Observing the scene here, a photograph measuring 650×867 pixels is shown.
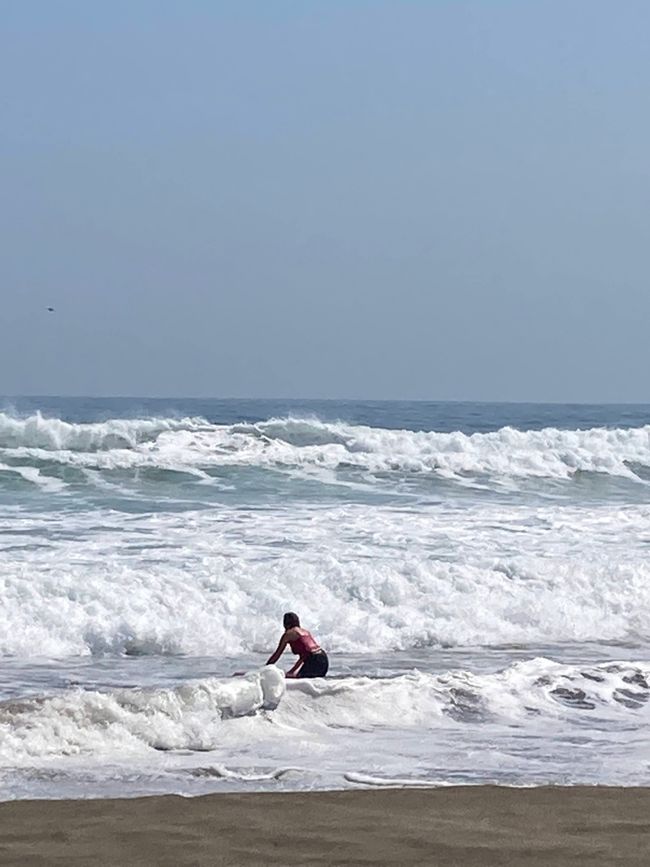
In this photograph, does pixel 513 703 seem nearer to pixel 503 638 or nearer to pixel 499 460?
pixel 503 638

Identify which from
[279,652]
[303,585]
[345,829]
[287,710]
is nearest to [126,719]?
[287,710]

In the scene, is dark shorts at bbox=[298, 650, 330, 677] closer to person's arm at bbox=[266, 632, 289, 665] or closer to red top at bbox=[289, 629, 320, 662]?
red top at bbox=[289, 629, 320, 662]

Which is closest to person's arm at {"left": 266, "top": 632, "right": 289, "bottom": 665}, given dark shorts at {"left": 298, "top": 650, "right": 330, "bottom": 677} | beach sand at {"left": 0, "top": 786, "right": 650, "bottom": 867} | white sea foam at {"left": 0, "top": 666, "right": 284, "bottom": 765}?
dark shorts at {"left": 298, "top": 650, "right": 330, "bottom": 677}

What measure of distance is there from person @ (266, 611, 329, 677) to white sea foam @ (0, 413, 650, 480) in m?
13.7

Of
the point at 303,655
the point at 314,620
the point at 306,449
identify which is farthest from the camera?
the point at 306,449

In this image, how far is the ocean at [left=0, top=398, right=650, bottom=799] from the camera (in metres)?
7.83

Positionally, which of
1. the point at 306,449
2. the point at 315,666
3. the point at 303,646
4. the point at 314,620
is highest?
the point at 306,449

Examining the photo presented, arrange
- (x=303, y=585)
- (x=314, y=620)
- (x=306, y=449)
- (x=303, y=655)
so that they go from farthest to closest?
(x=306, y=449) → (x=303, y=585) → (x=314, y=620) → (x=303, y=655)

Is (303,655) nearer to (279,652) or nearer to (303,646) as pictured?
(303,646)

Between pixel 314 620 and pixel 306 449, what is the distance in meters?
14.6

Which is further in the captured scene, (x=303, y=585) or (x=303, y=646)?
(x=303, y=585)

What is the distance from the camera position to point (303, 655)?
10.5m

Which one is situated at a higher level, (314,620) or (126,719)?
(126,719)

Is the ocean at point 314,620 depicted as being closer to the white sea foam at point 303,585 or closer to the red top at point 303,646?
the white sea foam at point 303,585
